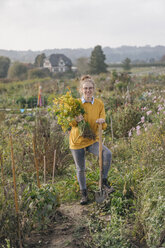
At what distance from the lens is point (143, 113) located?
602 centimetres

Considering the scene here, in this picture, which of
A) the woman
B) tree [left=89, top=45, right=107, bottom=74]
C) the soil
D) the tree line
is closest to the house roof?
the tree line

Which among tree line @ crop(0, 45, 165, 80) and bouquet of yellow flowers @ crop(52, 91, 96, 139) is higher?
tree line @ crop(0, 45, 165, 80)

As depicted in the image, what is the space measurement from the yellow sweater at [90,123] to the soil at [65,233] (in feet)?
2.58

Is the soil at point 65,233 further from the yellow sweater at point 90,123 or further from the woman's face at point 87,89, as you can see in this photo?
the woman's face at point 87,89

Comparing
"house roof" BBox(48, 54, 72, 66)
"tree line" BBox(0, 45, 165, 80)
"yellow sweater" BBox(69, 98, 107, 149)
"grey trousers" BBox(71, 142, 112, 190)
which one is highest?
"house roof" BBox(48, 54, 72, 66)

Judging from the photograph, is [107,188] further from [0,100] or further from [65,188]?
[0,100]

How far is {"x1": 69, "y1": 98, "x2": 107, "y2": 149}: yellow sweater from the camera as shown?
2975 millimetres

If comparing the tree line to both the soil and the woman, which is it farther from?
the soil

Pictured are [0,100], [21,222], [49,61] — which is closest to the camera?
[21,222]

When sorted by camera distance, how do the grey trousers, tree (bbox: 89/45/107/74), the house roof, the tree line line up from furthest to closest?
1. the house roof
2. tree (bbox: 89/45/107/74)
3. the tree line
4. the grey trousers

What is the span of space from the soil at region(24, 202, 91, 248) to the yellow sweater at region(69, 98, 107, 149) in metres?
0.79

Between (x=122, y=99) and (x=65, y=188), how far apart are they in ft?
13.6

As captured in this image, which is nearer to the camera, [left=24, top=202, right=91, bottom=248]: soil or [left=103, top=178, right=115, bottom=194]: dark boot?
[left=24, top=202, right=91, bottom=248]: soil

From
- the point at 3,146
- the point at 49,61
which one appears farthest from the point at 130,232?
the point at 49,61
